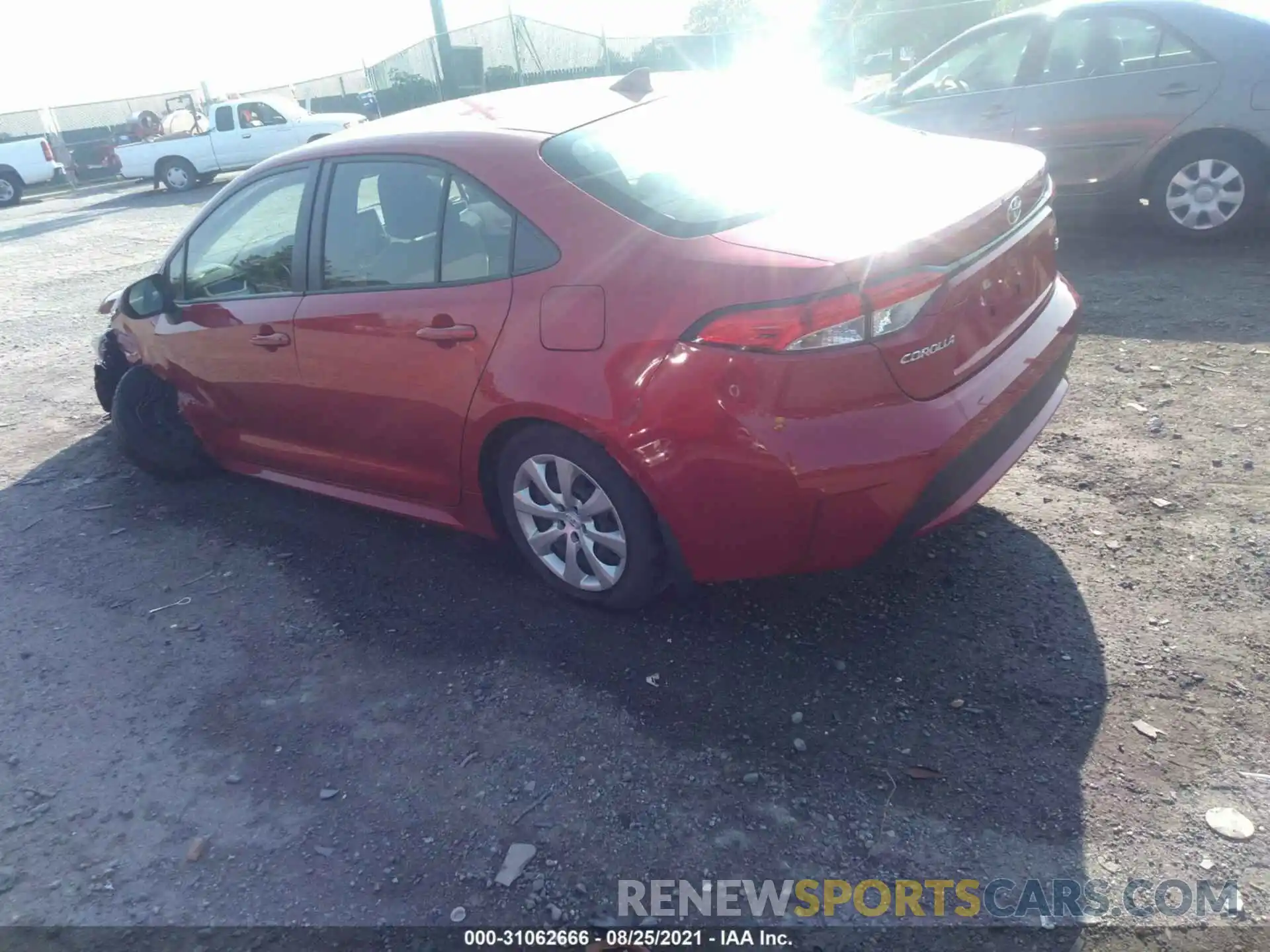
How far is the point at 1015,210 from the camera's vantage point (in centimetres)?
334

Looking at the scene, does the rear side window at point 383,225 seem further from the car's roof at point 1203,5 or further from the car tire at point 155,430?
the car's roof at point 1203,5

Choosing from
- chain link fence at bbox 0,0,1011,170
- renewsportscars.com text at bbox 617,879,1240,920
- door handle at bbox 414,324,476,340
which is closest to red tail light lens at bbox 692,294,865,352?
door handle at bbox 414,324,476,340

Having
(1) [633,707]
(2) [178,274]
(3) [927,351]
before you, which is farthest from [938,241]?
(2) [178,274]

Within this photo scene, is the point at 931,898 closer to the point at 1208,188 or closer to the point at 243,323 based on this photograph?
the point at 243,323

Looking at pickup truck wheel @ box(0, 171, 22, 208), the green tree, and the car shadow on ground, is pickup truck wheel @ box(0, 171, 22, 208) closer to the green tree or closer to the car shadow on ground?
the green tree

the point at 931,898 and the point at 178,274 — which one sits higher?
the point at 178,274

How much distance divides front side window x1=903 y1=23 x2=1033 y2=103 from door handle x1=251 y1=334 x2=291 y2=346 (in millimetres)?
5868

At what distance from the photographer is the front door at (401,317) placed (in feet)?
11.2

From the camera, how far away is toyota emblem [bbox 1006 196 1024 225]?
3285mm

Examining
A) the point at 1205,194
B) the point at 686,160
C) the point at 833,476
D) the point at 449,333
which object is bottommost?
the point at 1205,194

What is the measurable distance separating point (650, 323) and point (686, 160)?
800 mm

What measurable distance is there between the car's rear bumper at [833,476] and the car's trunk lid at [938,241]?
11cm

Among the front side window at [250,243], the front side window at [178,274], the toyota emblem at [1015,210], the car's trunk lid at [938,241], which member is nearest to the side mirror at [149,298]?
the front side window at [178,274]

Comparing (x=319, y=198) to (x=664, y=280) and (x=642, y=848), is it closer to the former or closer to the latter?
(x=664, y=280)
